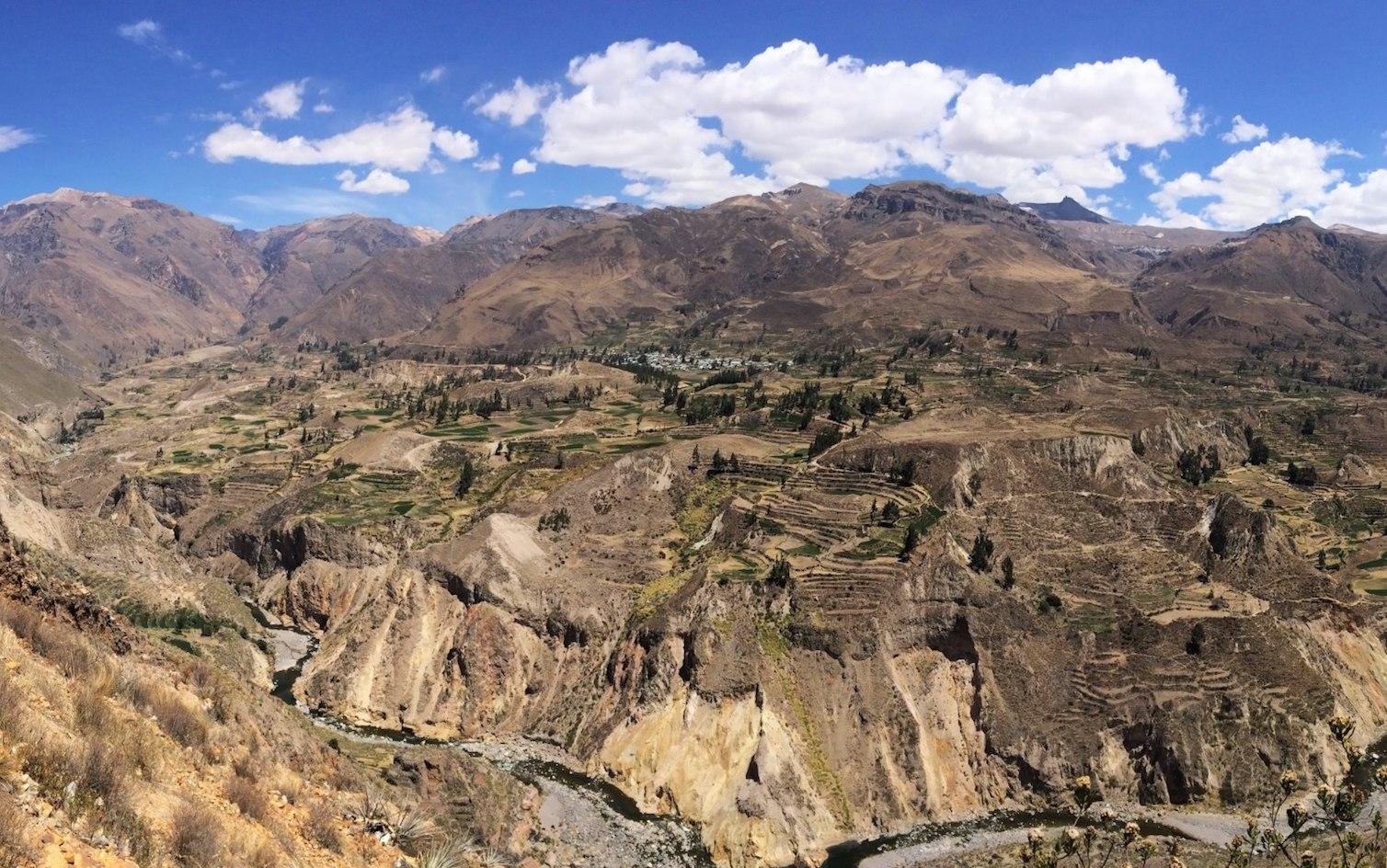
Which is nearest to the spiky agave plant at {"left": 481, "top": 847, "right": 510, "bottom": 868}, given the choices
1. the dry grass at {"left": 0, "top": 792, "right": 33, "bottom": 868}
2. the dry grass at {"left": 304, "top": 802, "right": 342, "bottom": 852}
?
the dry grass at {"left": 304, "top": 802, "right": 342, "bottom": 852}

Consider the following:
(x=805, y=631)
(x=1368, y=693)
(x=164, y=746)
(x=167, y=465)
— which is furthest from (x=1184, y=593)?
(x=167, y=465)

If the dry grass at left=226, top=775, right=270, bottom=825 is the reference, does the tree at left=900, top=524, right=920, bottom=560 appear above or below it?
below

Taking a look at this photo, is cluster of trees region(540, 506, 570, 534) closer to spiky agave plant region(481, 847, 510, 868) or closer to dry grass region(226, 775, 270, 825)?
spiky agave plant region(481, 847, 510, 868)

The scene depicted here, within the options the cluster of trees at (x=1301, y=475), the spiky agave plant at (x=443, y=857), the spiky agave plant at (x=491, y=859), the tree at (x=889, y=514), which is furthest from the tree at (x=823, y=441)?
the spiky agave plant at (x=443, y=857)

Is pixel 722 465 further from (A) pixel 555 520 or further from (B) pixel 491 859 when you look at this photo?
(B) pixel 491 859

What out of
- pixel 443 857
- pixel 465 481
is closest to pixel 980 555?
pixel 465 481

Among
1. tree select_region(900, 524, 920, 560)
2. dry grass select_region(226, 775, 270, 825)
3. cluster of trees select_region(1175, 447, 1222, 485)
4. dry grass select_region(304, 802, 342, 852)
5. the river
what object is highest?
cluster of trees select_region(1175, 447, 1222, 485)

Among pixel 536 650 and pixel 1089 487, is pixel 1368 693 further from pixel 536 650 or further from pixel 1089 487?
pixel 536 650
